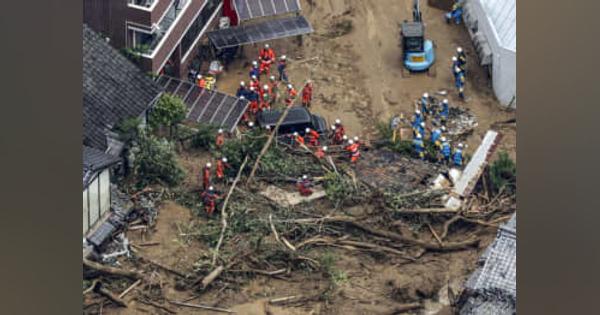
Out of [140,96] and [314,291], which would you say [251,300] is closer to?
[314,291]

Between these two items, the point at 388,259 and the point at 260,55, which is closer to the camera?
the point at 388,259

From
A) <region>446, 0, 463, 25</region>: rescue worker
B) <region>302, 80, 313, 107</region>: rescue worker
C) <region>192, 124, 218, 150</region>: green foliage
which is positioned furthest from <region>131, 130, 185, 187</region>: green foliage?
<region>446, 0, 463, 25</region>: rescue worker

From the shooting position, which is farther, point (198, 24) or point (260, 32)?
point (260, 32)

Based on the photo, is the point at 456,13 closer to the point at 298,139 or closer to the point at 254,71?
the point at 254,71

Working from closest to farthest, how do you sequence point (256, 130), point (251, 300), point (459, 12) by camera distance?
1. point (251, 300)
2. point (256, 130)
3. point (459, 12)

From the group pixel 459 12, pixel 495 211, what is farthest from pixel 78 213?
pixel 459 12

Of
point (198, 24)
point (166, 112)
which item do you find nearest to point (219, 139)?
point (166, 112)
